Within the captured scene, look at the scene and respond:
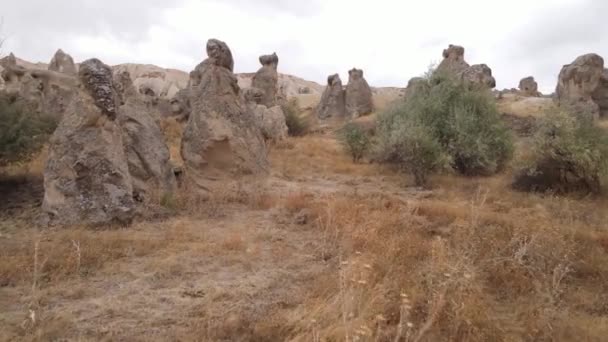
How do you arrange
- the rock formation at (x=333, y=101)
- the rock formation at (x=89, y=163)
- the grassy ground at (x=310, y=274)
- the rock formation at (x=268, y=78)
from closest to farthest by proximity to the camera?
the grassy ground at (x=310, y=274), the rock formation at (x=89, y=163), the rock formation at (x=268, y=78), the rock formation at (x=333, y=101)

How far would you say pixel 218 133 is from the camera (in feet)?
25.6

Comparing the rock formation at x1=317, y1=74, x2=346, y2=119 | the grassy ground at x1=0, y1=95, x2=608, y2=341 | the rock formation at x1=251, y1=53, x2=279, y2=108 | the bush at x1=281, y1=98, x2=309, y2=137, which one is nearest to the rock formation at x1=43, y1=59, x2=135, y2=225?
the grassy ground at x1=0, y1=95, x2=608, y2=341

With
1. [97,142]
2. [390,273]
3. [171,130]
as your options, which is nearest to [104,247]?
[97,142]

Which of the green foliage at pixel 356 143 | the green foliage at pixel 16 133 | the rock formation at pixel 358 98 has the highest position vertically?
the rock formation at pixel 358 98

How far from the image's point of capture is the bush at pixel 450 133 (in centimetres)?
956

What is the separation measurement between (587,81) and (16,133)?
67.2 ft

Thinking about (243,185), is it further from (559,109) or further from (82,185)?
(559,109)

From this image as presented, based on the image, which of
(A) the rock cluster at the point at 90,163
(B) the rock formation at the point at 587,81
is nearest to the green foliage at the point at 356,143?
(A) the rock cluster at the point at 90,163

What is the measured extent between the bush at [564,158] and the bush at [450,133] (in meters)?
1.51

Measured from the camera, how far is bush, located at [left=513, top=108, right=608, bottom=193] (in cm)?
826

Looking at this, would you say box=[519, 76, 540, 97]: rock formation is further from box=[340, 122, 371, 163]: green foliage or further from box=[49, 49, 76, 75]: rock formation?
box=[49, 49, 76, 75]: rock formation

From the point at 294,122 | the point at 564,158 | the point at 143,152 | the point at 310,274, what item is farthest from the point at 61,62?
the point at 310,274

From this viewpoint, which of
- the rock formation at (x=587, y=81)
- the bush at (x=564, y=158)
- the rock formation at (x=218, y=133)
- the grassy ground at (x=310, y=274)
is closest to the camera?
the grassy ground at (x=310, y=274)

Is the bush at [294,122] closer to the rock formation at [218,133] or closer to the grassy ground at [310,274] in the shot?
the rock formation at [218,133]
